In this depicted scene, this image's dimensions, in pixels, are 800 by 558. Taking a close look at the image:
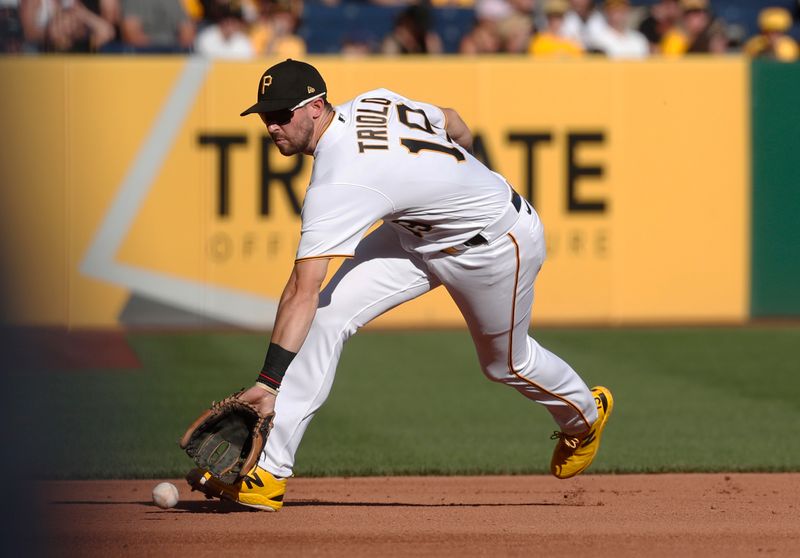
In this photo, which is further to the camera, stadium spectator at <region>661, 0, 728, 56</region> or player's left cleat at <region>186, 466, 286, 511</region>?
stadium spectator at <region>661, 0, 728, 56</region>

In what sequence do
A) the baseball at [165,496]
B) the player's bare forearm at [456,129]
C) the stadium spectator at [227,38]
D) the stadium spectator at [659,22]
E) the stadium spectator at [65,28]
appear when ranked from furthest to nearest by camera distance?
the stadium spectator at [659,22]
the stadium spectator at [227,38]
the stadium spectator at [65,28]
the player's bare forearm at [456,129]
the baseball at [165,496]

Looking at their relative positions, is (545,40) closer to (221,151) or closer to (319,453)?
(221,151)

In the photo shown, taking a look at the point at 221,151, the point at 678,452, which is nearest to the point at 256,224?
the point at 221,151

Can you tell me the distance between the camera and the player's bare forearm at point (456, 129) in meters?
5.87

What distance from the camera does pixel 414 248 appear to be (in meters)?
5.65

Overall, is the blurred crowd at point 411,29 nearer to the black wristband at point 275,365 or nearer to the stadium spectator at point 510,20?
the stadium spectator at point 510,20

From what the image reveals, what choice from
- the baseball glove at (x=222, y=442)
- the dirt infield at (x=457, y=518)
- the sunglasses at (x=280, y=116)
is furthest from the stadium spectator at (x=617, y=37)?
the baseball glove at (x=222, y=442)

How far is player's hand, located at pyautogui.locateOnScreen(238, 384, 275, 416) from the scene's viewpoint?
5.05 metres

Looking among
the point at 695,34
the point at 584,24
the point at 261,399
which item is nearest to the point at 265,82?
the point at 261,399

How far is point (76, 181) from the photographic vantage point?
12.2 metres

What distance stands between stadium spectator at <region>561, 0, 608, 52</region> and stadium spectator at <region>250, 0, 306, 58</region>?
8.65 ft

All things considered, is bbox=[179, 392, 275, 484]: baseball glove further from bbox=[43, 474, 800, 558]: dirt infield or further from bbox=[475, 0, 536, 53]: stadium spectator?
bbox=[475, 0, 536, 53]: stadium spectator

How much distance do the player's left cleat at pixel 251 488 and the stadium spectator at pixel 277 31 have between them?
7.98 meters

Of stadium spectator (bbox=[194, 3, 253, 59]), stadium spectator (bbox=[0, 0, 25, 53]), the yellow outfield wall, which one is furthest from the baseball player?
stadium spectator (bbox=[194, 3, 253, 59])
